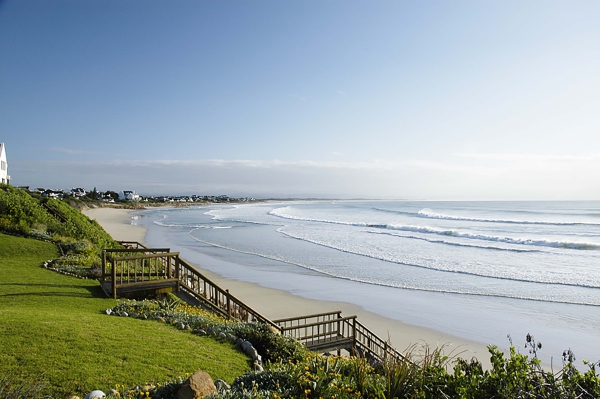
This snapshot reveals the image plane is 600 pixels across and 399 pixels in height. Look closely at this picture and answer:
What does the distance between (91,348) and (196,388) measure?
9.76 feet

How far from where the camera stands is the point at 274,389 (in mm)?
5684

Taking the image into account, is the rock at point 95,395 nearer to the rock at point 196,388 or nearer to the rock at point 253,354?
the rock at point 196,388

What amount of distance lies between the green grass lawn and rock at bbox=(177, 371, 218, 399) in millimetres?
1206

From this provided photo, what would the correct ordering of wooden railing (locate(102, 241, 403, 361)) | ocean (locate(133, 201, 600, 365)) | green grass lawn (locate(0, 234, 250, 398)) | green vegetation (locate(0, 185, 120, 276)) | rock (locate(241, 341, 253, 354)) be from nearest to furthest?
green grass lawn (locate(0, 234, 250, 398)), rock (locate(241, 341, 253, 354)), wooden railing (locate(102, 241, 403, 361)), ocean (locate(133, 201, 600, 365)), green vegetation (locate(0, 185, 120, 276))

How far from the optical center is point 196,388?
5.27 meters

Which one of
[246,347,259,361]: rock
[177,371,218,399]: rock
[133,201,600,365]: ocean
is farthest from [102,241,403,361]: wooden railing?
[177,371,218,399]: rock

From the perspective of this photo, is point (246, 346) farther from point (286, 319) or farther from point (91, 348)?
point (91, 348)

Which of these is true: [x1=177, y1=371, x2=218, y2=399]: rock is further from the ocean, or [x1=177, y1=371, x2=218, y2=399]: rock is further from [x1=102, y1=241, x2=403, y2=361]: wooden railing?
the ocean

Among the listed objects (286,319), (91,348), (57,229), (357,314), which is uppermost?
(57,229)

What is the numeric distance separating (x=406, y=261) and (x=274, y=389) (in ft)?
76.4

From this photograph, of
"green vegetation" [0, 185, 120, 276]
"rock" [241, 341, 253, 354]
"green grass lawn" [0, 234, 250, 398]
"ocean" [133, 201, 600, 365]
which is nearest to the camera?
"green grass lawn" [0, 234, 250, 398]

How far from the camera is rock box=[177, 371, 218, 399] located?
17.1ft

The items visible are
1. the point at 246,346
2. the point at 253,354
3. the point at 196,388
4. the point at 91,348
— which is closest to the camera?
the point at 196,388

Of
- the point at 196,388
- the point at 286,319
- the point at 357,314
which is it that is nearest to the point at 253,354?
the point at 286,319
